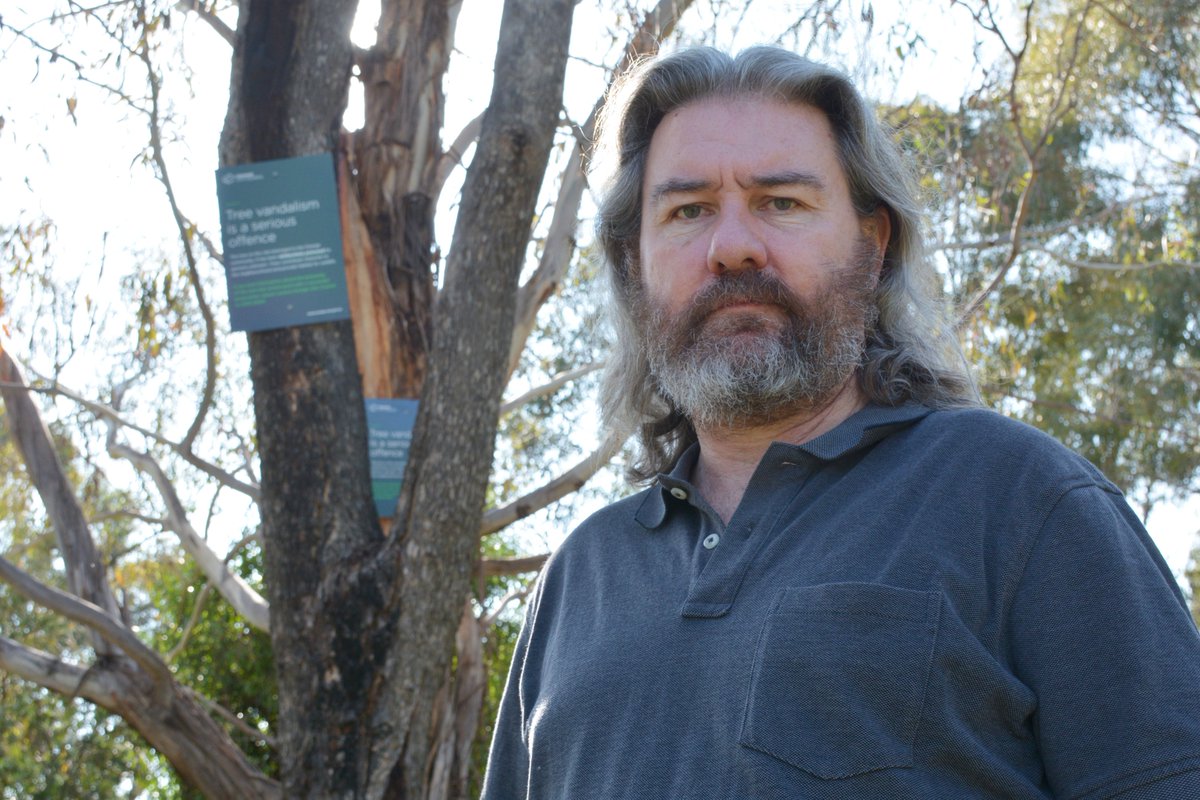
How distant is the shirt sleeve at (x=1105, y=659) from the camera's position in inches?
56.6

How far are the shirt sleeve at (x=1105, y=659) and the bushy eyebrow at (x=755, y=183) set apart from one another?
72 cm

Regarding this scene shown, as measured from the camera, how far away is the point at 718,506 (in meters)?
2.03

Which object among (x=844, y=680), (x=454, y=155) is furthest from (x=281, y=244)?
(x=844, y=680)

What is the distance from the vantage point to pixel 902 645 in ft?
5.08

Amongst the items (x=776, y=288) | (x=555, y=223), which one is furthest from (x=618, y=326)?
(x=555, y=223)

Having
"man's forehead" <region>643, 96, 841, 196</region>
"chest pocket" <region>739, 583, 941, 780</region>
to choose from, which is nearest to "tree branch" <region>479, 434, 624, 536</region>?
"man's forehead" <region>643, 96, 841, 196</region>

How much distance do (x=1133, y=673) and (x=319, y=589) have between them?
9.20 ft

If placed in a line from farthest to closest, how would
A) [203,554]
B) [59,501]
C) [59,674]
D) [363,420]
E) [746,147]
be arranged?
[203,554], [59,501], [59,674], [363,420], [746,147]

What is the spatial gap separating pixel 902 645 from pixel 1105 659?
0.73 ft

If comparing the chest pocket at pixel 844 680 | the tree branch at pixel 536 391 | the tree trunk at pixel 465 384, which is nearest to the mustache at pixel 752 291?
the chest pocket at pixel 844 680

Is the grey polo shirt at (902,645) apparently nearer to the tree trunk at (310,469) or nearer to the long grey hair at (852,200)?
the long grey hair at (852,200)

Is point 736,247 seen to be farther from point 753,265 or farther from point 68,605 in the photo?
point 68,605

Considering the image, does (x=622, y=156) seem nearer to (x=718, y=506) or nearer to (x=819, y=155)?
(x=819, y=155)

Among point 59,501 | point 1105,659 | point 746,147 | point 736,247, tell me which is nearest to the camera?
point 1105,659
